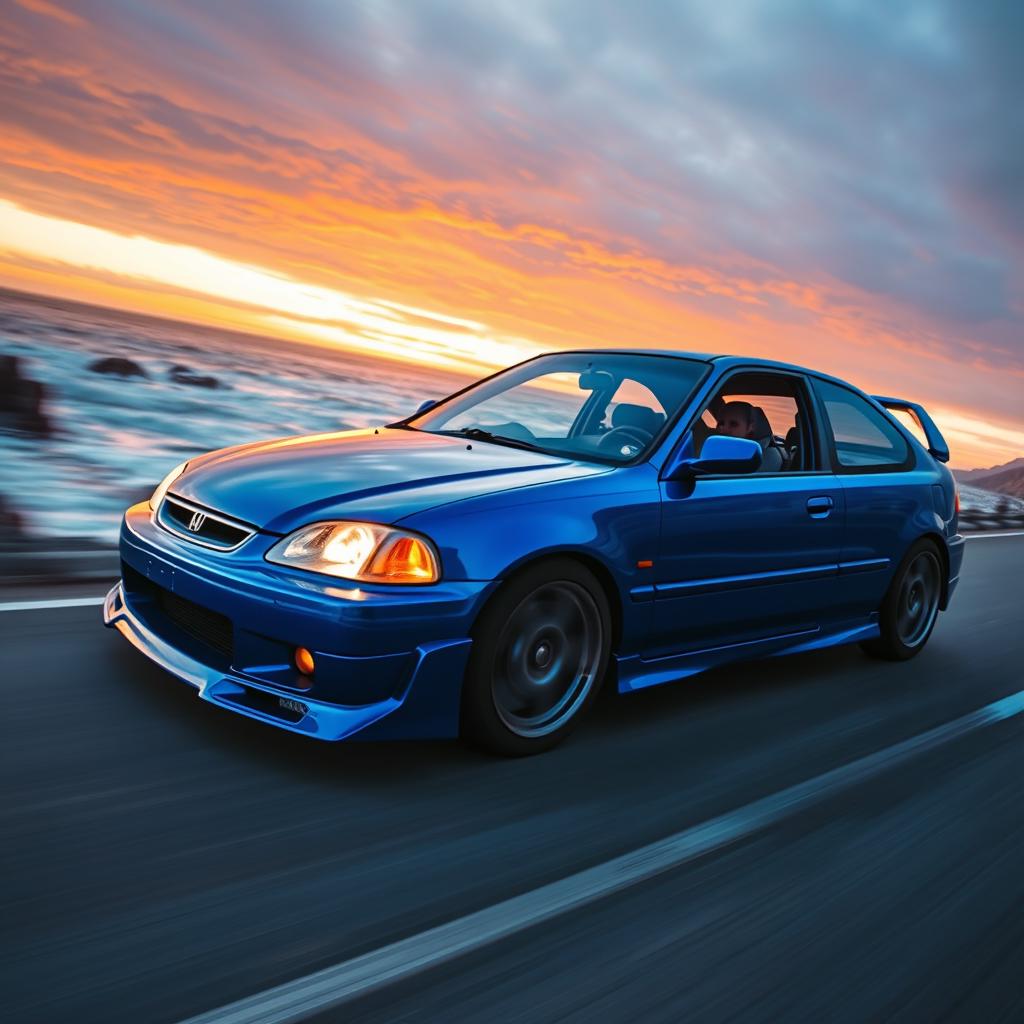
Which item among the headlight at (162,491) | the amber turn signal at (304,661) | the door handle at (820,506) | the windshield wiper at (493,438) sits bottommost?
the amber turn signal at (304,661)

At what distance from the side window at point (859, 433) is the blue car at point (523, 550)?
0.02 m

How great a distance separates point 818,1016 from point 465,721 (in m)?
1.43

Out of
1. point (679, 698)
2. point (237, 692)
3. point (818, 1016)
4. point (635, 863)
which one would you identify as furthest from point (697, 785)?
point (237, 692)

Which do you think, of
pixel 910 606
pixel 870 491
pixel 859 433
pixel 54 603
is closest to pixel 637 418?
pixel 870 491

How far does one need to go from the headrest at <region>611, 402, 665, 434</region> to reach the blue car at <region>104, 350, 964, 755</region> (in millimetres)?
11

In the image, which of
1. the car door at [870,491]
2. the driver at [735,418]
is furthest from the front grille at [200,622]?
the car door at [870,491]

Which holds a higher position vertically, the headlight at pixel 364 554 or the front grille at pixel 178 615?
the headlight at pixel 364 554

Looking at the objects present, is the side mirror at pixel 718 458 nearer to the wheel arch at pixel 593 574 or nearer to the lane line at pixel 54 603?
the wheel arch at pixel 593 574

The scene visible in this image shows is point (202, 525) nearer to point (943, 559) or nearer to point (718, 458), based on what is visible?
point (718, 458)

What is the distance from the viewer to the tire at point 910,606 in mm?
5309

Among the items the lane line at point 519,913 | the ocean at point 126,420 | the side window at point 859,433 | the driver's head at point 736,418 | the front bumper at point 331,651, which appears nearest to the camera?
the lane line at point 519,913

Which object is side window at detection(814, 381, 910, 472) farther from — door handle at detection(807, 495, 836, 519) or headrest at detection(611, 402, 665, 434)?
headrest at detection(611, 402, 665, 434)

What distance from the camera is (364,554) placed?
10.2 ft

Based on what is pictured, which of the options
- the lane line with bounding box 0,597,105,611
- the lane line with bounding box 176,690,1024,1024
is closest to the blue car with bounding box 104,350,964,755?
the lane line with bounding box 176,690,1024,1024
